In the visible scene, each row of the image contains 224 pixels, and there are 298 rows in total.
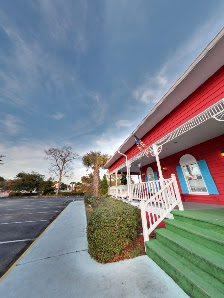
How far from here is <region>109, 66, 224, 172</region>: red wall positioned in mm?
3191

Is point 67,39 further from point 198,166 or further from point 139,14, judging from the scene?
point 198,166

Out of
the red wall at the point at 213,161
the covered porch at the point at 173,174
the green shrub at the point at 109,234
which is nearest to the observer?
the green shrub at the point at 109,234

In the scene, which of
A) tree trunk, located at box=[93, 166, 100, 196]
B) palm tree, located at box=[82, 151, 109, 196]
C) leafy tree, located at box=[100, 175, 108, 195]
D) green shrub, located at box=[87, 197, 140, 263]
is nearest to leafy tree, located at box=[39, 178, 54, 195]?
palm tree, located at box=[82, 151, 109, 196]

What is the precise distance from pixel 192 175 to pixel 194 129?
323cm

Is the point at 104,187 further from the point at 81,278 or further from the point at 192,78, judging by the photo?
the point at 192,78

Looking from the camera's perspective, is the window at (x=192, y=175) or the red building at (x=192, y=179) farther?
the window at (x=192, y=175)

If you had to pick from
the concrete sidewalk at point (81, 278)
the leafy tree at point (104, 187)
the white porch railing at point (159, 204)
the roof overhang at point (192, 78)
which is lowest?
the concrete sidewalk at point (81, 278)

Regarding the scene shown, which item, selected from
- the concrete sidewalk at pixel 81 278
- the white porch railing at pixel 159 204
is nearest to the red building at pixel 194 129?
the white porch railing at pixel 159 204

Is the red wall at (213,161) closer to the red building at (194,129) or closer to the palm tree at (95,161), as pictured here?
the red building at (194,129)

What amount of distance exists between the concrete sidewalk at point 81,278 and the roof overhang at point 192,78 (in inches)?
193

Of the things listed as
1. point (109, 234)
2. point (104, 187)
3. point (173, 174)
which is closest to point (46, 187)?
point (104, 187)

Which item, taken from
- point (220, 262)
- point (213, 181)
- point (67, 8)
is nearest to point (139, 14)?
point (67, 8)

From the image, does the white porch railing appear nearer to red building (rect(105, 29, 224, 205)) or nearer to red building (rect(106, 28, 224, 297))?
red building (rect(106, 28, 224, 297))

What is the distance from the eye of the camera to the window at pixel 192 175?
19.5 feet
